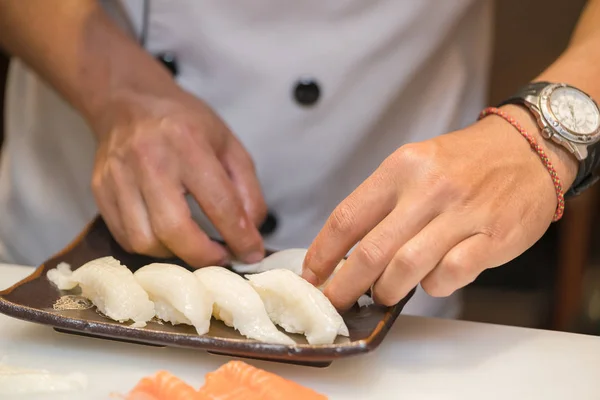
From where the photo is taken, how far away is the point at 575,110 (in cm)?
105

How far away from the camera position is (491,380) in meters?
0.91

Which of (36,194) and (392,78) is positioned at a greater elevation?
(392,78)

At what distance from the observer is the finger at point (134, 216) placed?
1.14 metres

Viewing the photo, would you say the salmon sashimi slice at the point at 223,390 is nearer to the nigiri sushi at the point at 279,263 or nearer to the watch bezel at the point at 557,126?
the nigiri sushi at the point at 279,263

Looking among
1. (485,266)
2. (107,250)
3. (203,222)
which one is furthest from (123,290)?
(485,266)

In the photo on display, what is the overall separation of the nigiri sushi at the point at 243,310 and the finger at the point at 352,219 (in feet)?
0.37

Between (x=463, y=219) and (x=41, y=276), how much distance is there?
615 mm

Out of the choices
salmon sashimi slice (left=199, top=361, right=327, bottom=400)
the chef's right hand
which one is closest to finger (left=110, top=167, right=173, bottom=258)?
the chef's right hand

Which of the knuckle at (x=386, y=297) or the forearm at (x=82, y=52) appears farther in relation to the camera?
the forearm at (x=82, y=52)

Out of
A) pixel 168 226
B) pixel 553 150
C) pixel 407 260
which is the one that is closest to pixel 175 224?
pixel 168 226

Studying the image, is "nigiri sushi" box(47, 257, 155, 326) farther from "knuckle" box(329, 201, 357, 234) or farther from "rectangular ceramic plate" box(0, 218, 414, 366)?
"knuckle" box(329, 201, 357, 234)

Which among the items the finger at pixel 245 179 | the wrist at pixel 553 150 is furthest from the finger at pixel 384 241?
the finger at pixel 245 179

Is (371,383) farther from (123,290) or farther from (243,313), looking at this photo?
(123,290)

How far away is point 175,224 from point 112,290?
0.18 meters
